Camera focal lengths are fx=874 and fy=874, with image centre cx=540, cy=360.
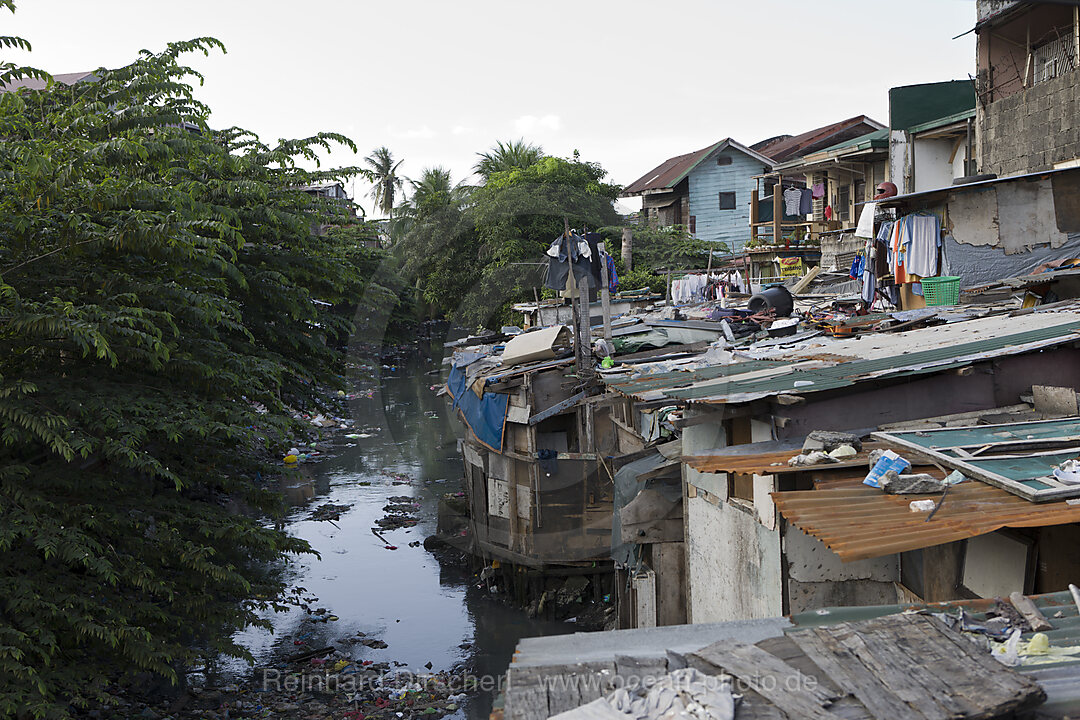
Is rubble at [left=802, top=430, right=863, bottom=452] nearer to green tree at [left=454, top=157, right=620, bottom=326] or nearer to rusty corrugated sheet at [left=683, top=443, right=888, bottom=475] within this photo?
rusty corrugated sheet at [left=683, top=443, right=888, bottom=475]

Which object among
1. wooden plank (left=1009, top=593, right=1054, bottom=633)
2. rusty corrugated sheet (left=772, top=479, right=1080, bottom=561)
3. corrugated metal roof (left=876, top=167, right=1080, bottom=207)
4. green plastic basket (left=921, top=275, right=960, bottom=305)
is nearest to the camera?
wooden plank (left=1009, top=593, right=1054, bottom=633)

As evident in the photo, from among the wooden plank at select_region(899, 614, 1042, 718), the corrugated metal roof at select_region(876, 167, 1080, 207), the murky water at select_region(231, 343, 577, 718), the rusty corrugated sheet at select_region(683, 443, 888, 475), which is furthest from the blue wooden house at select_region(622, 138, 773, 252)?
the wooden plank at select_region(899, 614, 1042, 718)

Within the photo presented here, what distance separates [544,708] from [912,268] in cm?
1254

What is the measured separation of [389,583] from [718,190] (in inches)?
1020

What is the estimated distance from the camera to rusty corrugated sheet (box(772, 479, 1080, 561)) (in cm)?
409

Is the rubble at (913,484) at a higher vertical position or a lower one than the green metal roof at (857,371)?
lower

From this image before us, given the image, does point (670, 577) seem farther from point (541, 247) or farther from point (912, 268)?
point (541, 247)

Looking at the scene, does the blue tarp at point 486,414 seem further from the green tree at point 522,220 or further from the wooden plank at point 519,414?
the green tree at point 522,220

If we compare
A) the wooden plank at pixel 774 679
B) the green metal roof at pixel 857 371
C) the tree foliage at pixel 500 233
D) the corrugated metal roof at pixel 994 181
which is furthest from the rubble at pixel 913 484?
the tree foliage at pixel 500 233

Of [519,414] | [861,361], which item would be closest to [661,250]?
[519,414]

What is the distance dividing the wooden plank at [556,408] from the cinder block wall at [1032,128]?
368 inches

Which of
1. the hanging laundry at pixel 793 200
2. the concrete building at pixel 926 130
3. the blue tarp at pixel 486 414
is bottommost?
the blue tarp at pixel 486 414

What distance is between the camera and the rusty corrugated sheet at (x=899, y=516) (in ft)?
13.4

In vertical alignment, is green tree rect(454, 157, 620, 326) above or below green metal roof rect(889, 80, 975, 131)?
below
